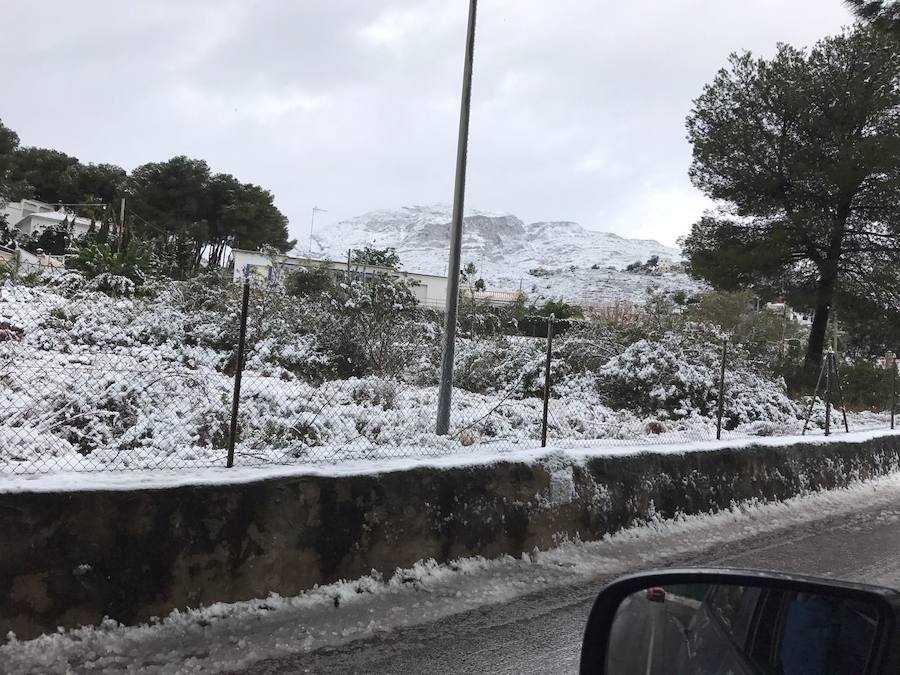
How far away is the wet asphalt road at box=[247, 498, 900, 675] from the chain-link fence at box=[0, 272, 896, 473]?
164cm

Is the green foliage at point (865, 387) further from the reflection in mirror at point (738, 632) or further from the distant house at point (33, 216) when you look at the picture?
the distant house at point (33, 216)

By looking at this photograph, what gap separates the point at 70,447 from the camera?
18.4ft

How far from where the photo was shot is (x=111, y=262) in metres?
14.7

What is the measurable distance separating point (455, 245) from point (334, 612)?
4145 millimetres

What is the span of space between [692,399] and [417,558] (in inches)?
374


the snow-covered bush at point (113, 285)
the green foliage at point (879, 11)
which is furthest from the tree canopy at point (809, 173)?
the snow-covered bush at point (113, 285)

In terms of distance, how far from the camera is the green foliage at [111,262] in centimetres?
1464

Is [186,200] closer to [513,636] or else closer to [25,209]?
[25,209]

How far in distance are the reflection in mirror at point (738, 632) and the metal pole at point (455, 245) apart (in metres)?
5.10

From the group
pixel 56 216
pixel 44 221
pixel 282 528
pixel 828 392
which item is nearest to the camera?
pixel 282 528

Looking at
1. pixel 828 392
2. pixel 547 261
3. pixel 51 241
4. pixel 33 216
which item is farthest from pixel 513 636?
pixel 547 261

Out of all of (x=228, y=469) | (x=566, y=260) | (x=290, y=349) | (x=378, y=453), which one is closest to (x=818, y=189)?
(x=290, y=349)

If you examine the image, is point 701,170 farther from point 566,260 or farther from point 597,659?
point 566,260

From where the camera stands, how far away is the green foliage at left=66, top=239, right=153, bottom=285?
14.6m
